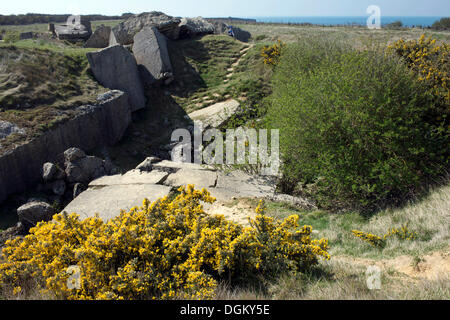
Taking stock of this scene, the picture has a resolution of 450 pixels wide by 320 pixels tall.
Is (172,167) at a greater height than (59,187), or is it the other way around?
(172,167)

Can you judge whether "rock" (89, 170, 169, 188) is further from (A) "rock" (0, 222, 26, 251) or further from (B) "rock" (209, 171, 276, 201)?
(A) "rock" (0, 222, 26, 251)

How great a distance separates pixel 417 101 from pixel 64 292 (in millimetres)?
6943

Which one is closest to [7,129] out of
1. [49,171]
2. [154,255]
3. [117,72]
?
[49,171]

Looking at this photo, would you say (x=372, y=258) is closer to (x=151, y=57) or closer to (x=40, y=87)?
(x=40, y=87)

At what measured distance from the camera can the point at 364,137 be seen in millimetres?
5938

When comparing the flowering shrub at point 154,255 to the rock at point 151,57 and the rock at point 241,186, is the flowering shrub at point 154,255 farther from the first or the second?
the rock at point 151,57

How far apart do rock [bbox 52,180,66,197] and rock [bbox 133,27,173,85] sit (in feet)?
25.3

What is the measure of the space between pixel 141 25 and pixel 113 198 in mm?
13568

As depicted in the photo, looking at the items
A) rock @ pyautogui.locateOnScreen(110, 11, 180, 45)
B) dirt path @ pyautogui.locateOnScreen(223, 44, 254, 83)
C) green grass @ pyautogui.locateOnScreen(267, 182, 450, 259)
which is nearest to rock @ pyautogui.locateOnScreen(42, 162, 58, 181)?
green grass @ pyautogui.locateOnScreen(267, 182, 450, 259)

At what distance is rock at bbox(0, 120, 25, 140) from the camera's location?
7.80 metres

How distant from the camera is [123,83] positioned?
12.8m

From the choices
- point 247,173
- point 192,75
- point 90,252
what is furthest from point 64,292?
point 192,75

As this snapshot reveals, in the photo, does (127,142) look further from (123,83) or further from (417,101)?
(417,101)

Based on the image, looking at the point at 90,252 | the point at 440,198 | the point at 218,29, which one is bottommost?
the point at 440,198
